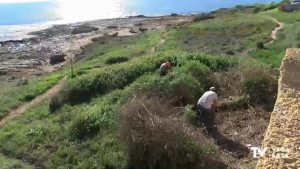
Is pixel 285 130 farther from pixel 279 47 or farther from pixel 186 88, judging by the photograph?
pixel 279 47

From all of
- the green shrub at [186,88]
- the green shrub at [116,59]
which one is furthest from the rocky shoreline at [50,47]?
the green shrub at [186,88]

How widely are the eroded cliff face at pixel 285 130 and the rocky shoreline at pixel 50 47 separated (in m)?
35.7

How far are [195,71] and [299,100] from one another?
12.7 m

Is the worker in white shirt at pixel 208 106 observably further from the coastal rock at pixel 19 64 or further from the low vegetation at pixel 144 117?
the coastal rock at pixel 19 64

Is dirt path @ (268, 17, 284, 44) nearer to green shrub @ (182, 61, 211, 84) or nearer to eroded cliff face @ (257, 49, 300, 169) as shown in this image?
green shrub @ (182, 61, 211, 84)

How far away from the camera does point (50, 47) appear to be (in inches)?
2445

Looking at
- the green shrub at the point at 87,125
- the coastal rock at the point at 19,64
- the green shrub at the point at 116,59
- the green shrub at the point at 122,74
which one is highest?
the green shrub at the point at 122,74

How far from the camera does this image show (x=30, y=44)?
6631cm

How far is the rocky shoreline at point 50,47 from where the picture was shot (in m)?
48.9

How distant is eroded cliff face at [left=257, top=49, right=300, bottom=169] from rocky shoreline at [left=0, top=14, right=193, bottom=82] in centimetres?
3571

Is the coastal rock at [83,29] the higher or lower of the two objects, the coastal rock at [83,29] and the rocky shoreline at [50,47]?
the higher

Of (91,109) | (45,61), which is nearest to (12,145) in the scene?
(91,109)

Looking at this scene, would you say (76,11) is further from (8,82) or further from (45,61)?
(8,82)

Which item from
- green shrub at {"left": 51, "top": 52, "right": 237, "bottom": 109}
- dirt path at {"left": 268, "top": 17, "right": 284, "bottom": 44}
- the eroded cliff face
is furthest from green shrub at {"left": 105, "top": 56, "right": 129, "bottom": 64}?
the eroded cliff face
